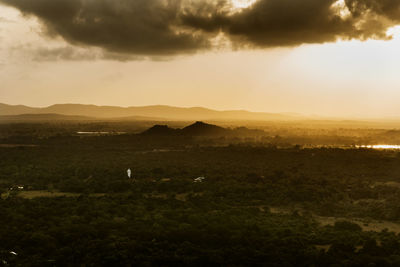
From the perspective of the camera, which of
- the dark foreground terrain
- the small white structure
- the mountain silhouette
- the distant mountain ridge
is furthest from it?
the mountain silhouette

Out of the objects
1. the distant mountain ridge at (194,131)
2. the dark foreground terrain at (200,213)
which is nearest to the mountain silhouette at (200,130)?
the distant mountain ridge at (194,131)

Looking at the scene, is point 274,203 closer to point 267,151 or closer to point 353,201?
point 353,201

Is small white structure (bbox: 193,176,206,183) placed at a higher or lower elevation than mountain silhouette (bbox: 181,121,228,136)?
lower

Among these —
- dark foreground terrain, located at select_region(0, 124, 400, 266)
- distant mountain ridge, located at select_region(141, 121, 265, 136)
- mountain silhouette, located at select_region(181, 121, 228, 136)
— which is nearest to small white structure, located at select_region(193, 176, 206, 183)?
dark foreground terrain, located at select_region(0, 124, 400, 266)

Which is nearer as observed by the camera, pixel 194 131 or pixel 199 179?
pixel 199 179

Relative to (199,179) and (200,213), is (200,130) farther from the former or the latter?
(200,213)

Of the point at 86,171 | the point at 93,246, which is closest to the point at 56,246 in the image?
the point at 93,246

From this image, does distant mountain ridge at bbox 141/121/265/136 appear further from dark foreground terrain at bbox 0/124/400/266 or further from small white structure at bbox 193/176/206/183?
small white structure at bbox 193/176/206/183

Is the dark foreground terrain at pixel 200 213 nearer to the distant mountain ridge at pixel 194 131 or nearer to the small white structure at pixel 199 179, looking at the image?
the small white structure at pixel 199 179

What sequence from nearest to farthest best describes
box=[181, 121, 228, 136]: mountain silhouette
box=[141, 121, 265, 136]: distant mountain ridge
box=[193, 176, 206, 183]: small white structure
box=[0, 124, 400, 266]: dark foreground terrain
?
box=[0, 124, 400, 266]: dark foreground terrain, box=[193, 176, 206, 183]: small white structure, box=[141, 121, 265, 136]: distant mountain ridge, box=[181, 121, 228, 136]: mountain silhouette

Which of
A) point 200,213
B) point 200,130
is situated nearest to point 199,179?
point 200,213
